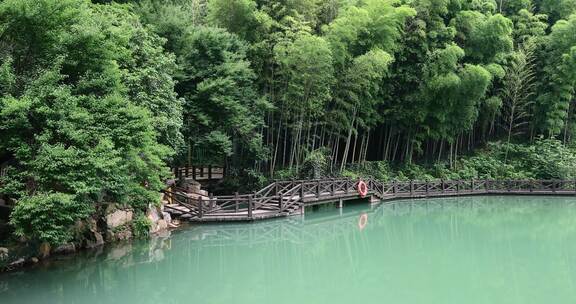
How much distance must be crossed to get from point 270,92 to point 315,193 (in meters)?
4.23

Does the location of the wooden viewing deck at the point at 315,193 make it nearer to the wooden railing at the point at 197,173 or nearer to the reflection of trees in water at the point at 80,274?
the reflection of trees in water at the point at 80,274

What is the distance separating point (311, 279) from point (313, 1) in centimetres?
1144

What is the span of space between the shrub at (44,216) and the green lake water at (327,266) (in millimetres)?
858

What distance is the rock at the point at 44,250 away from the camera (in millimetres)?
8739

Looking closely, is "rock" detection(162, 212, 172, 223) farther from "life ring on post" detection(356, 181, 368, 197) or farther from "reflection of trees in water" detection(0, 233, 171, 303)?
"life ring on post" detection(356, 181, 368, 197)

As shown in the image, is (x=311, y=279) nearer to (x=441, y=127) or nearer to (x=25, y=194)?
(x=25, y=194)

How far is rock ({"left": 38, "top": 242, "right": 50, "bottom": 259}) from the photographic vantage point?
8.74m

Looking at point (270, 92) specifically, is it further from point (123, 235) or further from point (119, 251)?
point (119, 251)

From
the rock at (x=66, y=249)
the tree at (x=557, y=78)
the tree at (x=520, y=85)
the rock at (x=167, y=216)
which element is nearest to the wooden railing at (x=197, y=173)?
the rock at (x=167, y=216)

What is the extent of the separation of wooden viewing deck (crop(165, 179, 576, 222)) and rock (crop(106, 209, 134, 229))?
2.21 metres

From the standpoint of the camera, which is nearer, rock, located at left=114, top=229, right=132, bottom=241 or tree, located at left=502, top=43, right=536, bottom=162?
rock, located at left=114, top=229, right=132, bottom=241

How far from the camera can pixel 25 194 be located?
746cm

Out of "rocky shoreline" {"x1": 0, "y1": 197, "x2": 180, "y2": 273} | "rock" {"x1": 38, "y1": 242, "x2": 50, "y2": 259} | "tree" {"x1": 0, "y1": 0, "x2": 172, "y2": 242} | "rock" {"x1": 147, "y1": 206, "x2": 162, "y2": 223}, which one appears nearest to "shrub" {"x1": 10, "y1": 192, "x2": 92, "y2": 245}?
"tree" {"x1": 0, "y1": 0, "x2": 172, "y2": 242}

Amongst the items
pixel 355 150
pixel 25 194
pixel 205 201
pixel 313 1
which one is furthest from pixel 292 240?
pixel 355 150
